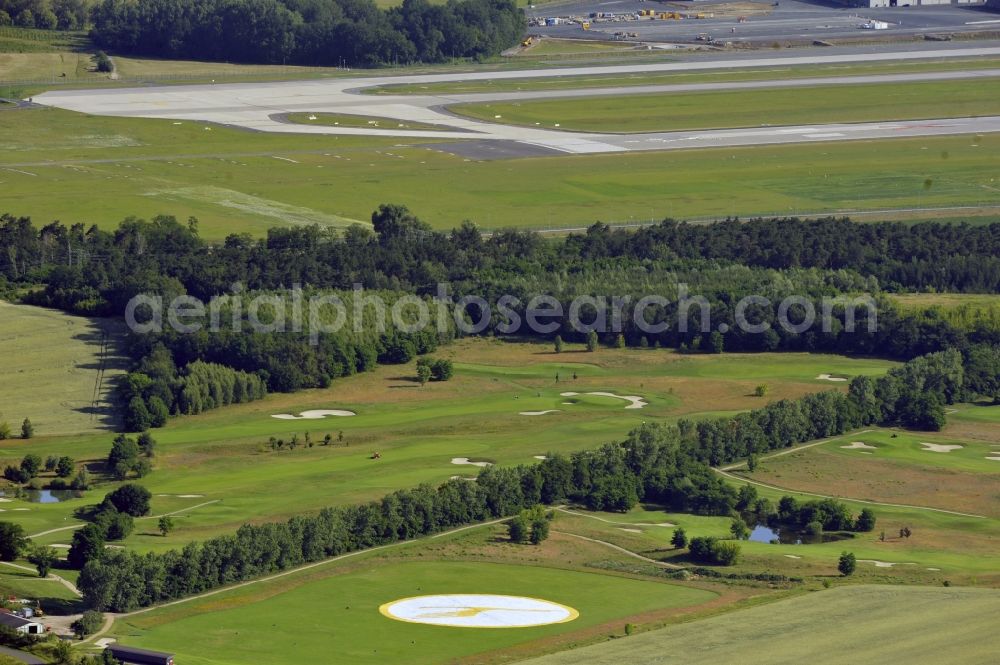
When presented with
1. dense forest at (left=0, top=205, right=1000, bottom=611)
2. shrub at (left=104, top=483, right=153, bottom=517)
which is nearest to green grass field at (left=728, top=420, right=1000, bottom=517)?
dense forest at (left=0, top=205, right=1000, bottom=611)

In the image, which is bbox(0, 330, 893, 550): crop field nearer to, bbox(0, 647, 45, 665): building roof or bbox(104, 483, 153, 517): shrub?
bbox(104, 483, 153, 517): shrub

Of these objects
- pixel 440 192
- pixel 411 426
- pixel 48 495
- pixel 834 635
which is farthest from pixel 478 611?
pixel 440 192

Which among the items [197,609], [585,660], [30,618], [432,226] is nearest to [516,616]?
[585,660]

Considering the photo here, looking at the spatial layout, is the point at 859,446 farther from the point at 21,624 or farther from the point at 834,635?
the point at 21,624

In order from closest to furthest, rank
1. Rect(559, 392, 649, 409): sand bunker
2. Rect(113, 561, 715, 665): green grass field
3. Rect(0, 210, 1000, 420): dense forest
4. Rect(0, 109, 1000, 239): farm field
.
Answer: Rect(113, 561, 715, 665): green grass field
Rect(559, 392, 649, 409): sand bunker
Rect(0, 210, 1000, 420): dense forest
Rect(0, 109, 1000, 239): farm field

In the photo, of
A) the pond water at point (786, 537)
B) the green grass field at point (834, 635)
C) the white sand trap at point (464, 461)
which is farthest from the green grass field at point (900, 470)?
the green grass field at point (834, 635)

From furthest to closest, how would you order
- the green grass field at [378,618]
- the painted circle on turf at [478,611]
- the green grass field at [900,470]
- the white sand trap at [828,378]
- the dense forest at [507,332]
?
the white sand trap at [828,378] < the green grass field at [900,470] < the dense forest at [507,332] < the painted circle on turf at [478,611] < the green grass field at [378,618]

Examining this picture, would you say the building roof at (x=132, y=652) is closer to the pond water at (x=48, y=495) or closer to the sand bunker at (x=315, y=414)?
the pond water at (x=48, y=495)
